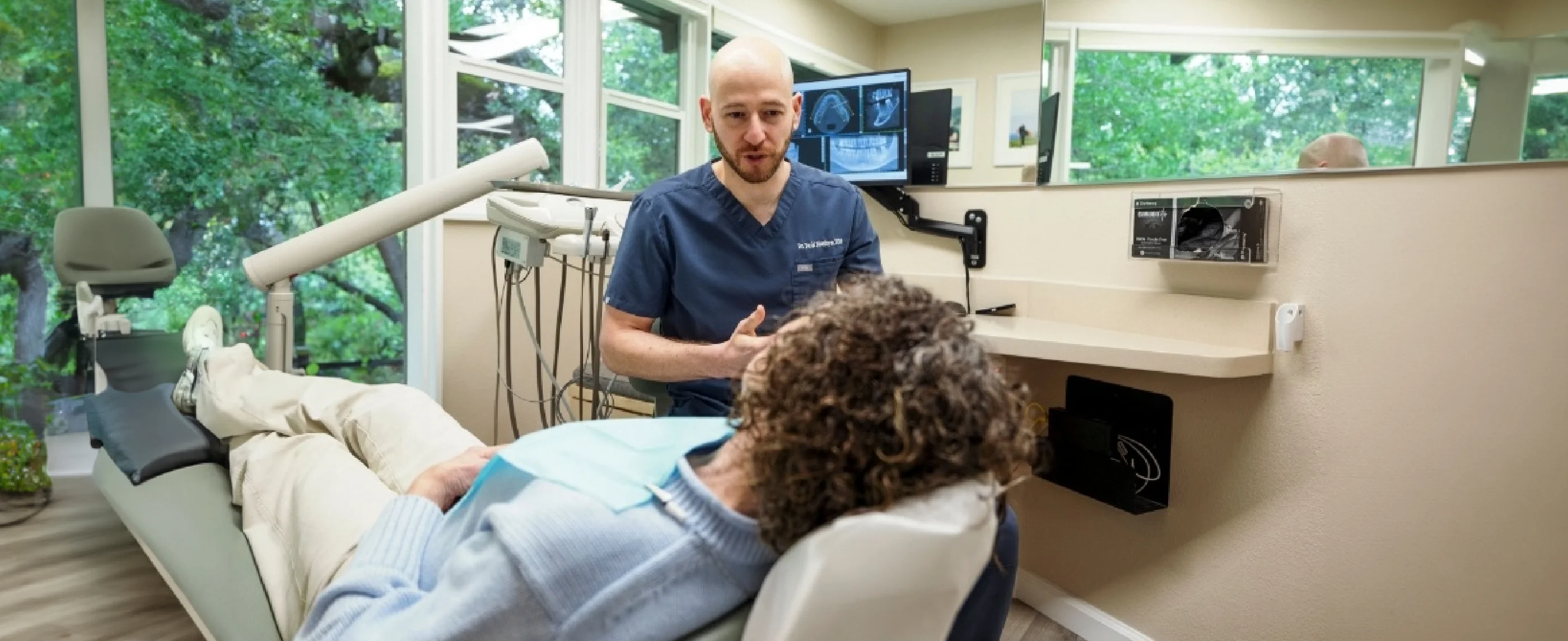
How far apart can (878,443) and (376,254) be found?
3231mm

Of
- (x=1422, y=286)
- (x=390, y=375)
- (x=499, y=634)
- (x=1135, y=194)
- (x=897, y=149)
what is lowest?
(x=390, y=375)

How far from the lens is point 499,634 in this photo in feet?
2.35

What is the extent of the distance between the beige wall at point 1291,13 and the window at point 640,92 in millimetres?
2029

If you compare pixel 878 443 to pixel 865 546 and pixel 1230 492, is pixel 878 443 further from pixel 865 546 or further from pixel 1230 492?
pixel 1230 492

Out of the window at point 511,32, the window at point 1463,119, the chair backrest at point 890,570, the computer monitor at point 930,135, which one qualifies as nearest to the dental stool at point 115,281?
the window at point 511,32

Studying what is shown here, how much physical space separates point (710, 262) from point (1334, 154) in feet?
4.06

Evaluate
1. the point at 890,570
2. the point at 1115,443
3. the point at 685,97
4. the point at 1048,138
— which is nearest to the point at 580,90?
the point at 685,97

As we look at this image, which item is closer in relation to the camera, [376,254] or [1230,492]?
[1230,492]

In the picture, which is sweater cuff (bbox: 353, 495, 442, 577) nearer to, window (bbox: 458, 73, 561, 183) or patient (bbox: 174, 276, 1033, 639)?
patient (bbox: 174, 276, 1033, 639)

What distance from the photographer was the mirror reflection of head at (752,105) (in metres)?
1.39

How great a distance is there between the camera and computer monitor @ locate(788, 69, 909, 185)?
100 inches

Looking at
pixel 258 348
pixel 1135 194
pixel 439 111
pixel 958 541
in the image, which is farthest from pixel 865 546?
pixel 258 348

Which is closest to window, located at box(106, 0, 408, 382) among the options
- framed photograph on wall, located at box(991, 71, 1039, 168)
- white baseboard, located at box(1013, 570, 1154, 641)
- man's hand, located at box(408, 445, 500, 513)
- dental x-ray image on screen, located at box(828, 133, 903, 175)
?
dental x-ray image on screen, located at box(828, 133, 903, 175)

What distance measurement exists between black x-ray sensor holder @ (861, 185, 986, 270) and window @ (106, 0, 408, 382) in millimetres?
1896
